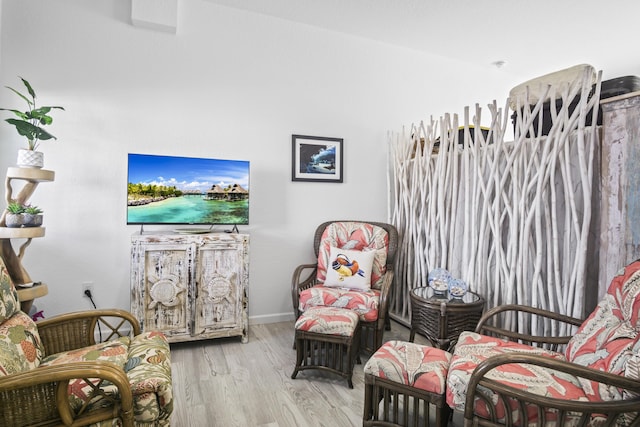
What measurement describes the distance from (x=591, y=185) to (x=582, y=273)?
0.52 meters

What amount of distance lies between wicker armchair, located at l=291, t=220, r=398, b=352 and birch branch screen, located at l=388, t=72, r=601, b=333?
421 millimetres

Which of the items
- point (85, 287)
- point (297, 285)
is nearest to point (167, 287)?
point (85, 287)

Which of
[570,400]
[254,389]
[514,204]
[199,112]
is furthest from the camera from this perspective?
[199,112]

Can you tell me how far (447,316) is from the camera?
97.3 inches

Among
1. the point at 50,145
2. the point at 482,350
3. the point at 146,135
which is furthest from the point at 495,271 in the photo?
the point at 50,145

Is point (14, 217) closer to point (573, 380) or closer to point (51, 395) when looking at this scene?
point (51, 395)

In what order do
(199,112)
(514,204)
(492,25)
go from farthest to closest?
1. (492,25)
2. (199,112)
3. (514,204)

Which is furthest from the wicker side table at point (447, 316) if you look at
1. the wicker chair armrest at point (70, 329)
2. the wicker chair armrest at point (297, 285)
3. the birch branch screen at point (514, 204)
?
the wicker chair armrest at point (70, 329)

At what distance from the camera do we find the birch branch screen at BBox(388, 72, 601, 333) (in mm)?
2113

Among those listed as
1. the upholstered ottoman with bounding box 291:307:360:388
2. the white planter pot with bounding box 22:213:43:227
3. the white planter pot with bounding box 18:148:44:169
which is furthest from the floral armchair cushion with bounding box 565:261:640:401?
the white planter pot with bounding box 18:148:44:169

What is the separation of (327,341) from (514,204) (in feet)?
5.26

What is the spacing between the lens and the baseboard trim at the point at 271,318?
3418 mm

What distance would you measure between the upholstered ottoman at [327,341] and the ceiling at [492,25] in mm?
2725

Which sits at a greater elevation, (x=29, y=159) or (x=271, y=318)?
(x=29, y=159)
